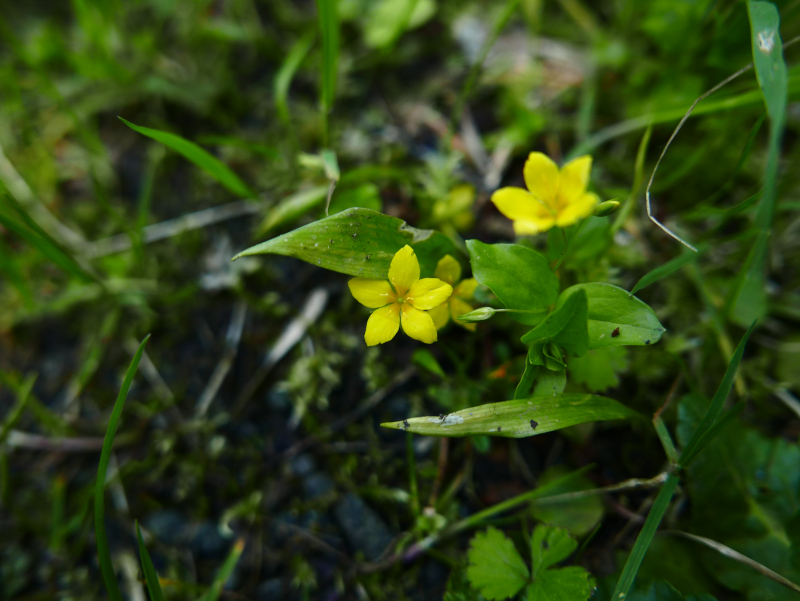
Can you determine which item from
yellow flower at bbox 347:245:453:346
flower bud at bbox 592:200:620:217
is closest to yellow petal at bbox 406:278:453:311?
yellow flower at bbox 347:245:453:346

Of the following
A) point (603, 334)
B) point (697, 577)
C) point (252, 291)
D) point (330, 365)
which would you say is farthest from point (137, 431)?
point (697, 577)

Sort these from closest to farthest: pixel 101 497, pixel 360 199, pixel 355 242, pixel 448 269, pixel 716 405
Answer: pixel 716 405 < pixel 101 497 < pixel 355 242 < pixel 448 269 < pixel 360 199

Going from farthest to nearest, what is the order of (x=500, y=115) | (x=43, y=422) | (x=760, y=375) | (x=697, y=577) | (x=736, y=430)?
1. (x=500, y=115)
2. (x=43, y=422)
3. (x=760, y=375)
4. (x=736, y=430)
5. (x=697, y=577)

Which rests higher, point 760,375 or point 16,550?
point 760,375

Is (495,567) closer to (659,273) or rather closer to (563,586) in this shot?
(563,586)

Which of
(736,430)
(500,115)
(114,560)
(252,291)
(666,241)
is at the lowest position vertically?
(114,560)

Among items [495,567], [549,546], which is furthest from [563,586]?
[495,567]

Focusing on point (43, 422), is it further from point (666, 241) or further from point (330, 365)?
point (666, 241)
